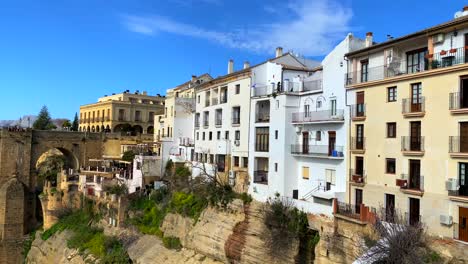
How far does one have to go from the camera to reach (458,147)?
19.1 metres

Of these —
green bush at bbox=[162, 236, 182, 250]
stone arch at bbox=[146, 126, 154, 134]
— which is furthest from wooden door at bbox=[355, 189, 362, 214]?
stone arch at bbox=[146, 126, 154, 134]

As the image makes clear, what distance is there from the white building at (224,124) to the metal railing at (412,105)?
14.7 m

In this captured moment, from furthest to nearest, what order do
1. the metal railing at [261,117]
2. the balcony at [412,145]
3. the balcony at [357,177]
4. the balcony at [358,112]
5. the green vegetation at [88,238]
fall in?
the green vegetation at [88,238]
the metal railing at [261,117]
the balcony at [358,112]
the balcony at [357,177]
the balcony at [412,145]

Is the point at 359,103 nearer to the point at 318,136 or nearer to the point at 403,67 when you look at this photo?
the point at 403,67

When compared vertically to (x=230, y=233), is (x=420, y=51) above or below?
above

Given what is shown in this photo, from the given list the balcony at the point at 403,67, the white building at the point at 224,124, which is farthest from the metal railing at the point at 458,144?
the white building at the point at 224,124

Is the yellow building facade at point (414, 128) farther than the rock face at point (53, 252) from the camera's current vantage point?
No

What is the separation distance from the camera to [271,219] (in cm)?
2625

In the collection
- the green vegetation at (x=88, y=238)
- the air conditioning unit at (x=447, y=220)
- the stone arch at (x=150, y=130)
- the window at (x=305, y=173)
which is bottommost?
the green vegetation at (x=88, y=238)

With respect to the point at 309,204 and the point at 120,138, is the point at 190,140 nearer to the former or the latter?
the point at 120,138

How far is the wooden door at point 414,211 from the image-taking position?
68.7ft

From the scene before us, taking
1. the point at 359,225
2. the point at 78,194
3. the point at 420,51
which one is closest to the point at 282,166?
the point at 359,225

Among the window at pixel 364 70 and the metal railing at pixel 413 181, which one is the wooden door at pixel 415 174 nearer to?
the metal railing at pixel 413 181

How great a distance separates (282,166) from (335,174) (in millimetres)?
4183
